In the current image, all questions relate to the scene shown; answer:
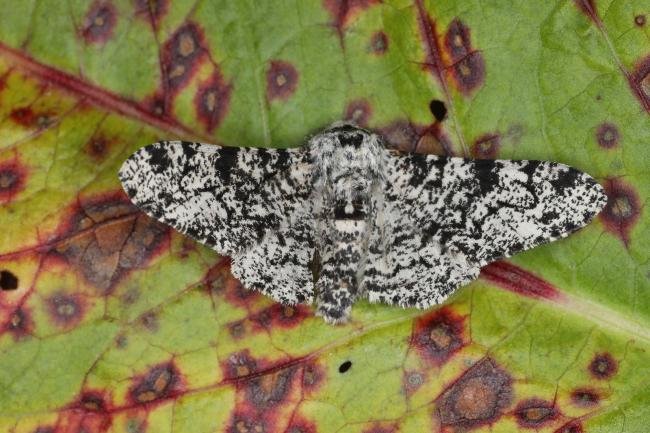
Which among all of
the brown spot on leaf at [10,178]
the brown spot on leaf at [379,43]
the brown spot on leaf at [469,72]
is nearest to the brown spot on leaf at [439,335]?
the brown spot on leaf at [469,72]

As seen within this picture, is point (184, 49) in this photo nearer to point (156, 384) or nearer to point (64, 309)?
point (64, 309)

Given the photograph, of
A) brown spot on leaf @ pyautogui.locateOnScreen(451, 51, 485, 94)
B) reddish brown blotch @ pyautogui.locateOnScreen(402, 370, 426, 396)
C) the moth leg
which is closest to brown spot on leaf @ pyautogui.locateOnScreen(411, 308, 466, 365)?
reddish brown blotch @ pyautogui.locateOnScreen(402, 370, 426, 396)

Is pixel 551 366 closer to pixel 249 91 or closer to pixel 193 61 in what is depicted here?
pixel 249 91

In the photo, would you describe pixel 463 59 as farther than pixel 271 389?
No

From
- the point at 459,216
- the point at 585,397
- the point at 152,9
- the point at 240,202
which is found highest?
the point at 152,9

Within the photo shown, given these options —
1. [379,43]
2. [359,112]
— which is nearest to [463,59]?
[379,43]

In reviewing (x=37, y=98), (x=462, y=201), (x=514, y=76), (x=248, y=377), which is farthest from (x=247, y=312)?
(x=514, y=76)
